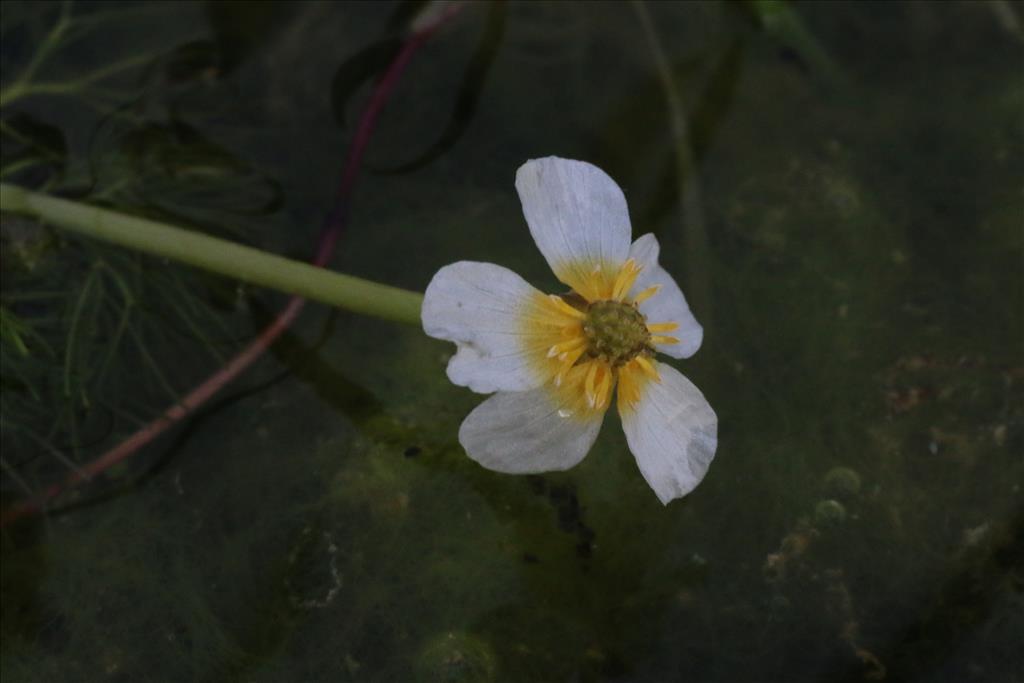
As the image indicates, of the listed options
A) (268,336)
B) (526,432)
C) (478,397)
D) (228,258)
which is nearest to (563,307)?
(526,432)

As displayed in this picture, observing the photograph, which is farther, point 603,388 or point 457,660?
point 457,660

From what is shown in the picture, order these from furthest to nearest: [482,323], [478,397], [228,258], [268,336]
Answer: [268,336] < [478,397] < [228,258] < [482,323]

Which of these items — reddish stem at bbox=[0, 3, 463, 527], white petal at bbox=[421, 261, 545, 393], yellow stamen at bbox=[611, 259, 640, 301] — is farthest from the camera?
reddish stem at bbox=[0, 3, 463, 527]

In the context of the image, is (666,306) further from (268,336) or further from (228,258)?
(268,336)

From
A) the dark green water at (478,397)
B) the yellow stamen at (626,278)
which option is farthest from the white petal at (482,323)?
the dark green water at (478,397)

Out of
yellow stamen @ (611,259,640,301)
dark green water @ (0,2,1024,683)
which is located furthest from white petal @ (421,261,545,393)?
dark green water @ (0,2,1024,683)

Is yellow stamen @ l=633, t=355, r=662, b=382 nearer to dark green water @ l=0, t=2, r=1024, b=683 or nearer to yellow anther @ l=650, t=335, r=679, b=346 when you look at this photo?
yellow anther @ l=650, t=335, r=679, b=346

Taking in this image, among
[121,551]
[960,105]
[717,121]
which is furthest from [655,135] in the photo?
[121,551]

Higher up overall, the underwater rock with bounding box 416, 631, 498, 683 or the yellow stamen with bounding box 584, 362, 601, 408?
the yellow stamen with bounding box 584, 362, 601, 408
